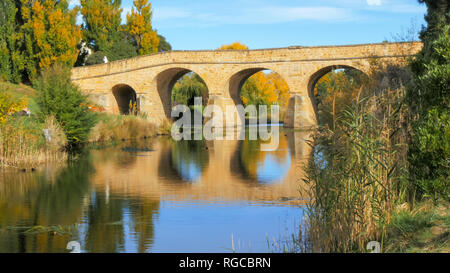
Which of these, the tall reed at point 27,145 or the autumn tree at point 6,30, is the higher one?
the autumn tree at point 6,30

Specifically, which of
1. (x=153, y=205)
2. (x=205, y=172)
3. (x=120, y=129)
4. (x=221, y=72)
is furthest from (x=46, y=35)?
(x=153, y=205)

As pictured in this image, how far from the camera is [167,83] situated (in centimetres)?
3847

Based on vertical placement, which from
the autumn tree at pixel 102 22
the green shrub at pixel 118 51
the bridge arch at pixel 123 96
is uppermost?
the autumn tree at pixel 102 22

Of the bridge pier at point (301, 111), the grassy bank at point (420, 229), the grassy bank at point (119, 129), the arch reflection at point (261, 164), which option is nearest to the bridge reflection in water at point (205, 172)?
the arch reflection at point (261, 164)

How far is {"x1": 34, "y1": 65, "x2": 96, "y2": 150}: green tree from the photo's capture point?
1870cm

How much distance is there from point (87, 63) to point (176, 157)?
88.1 feet

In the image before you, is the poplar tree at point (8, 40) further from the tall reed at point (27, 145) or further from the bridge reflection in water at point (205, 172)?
the tall reed at point (27, 145)

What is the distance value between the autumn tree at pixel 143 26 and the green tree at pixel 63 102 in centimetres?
2583

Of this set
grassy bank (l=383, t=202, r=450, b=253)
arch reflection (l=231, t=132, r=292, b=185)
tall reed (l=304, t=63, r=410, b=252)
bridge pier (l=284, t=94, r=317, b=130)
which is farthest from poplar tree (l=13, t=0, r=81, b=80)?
grassy bank (l=383, t=202, r=450, b=253)

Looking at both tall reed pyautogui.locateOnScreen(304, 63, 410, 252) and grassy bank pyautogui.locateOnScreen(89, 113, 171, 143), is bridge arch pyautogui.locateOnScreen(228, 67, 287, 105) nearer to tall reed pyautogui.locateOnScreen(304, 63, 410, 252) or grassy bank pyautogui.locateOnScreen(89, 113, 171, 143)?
grassy bank pyautogui.locateOnScreen(89, 113, 171, 143)

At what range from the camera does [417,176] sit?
7.42m

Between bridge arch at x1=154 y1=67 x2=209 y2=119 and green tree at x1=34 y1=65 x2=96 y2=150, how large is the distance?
16303mm

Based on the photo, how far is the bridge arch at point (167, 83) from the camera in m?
36.3

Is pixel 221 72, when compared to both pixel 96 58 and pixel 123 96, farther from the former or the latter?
Result: pixel 96 58
